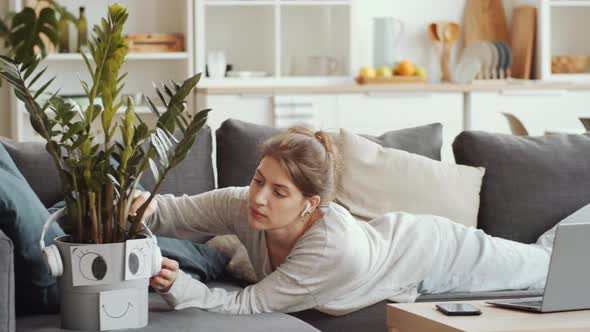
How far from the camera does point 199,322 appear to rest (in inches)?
87.8

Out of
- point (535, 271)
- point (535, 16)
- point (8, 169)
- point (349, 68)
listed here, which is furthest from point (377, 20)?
point (8, 169)

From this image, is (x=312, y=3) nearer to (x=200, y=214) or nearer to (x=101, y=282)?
(x=200, y=214)

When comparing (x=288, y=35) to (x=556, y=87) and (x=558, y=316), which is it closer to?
(x=556, y=87)

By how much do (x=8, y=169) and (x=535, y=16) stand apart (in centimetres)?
495

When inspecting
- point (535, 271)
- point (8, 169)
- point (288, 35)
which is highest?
point (288, 35)

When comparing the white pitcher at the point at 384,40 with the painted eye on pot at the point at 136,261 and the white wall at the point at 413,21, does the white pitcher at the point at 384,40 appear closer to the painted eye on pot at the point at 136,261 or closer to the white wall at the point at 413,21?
the white wall at the point at 413,21

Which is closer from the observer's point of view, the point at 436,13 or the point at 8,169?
the point at 8,169

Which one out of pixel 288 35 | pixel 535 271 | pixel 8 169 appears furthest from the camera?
pixel 288 35

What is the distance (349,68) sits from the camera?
650 cm

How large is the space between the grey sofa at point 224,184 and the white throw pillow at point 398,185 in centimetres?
13

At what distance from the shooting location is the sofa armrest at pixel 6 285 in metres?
2.00

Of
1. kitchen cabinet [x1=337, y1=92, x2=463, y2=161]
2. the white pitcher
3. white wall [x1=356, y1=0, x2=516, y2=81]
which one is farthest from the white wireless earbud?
white wall [x1=356, y1=0, x2=516, y2=81]

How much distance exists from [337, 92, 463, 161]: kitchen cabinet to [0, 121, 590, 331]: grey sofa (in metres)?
2.68

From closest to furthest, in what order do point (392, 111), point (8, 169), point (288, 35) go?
point (8, 169) → point (392, 111) → point (288, 35)
